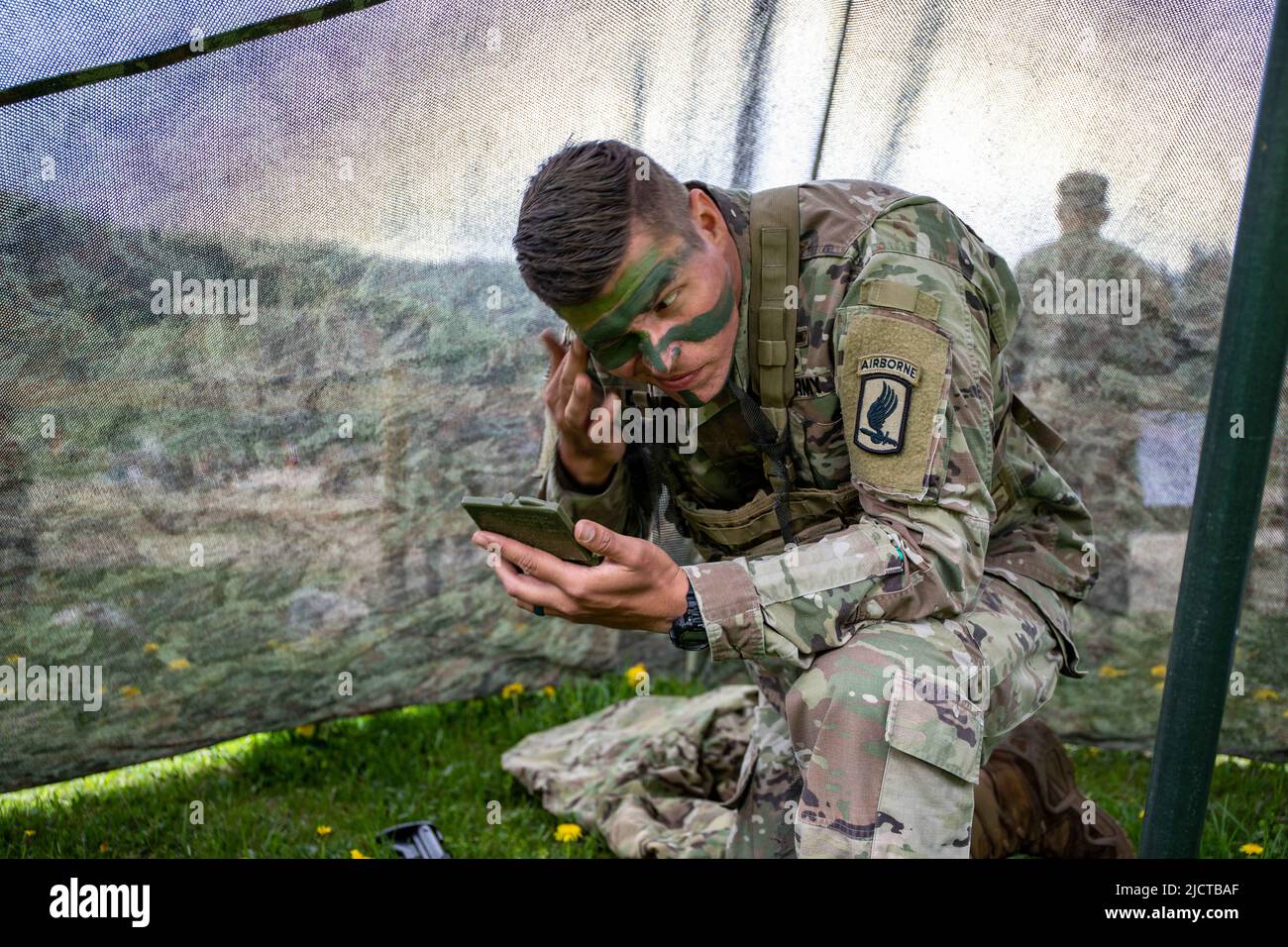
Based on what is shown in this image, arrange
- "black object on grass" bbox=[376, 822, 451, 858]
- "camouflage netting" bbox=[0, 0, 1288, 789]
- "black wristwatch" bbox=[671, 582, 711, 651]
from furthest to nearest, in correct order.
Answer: "black object on grass" bbox=[376, 822, 451, 858] → "camouflage netting" bbox=[0, 0, 1288, 789] → "black wristwatch" bbox=[671, 582, 711, 651]

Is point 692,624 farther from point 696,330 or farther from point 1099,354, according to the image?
point 1099,354

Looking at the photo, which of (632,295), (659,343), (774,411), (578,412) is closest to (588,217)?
(632,295)

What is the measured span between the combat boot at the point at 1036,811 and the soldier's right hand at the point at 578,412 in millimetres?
1137

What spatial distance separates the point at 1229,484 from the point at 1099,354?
→ 1.45 metres

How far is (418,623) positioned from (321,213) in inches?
48.1

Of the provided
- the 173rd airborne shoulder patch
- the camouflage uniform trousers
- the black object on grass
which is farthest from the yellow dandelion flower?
the 173rd airborne shoulder patch

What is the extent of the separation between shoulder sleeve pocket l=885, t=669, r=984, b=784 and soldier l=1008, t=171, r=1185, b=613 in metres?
1.53

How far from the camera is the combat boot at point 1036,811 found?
2.68m

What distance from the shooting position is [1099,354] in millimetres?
3258

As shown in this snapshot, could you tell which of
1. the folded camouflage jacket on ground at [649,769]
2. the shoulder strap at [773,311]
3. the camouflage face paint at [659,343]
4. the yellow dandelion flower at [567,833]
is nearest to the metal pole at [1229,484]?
the shoulder strap at [773,311]

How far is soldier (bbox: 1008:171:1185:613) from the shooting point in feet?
10.00

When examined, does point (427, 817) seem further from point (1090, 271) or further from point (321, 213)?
point (1090, 271)

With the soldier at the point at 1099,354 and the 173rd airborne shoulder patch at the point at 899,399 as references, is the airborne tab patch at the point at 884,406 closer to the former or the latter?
the 173rd airborne shoulder patch at the point at 899,399

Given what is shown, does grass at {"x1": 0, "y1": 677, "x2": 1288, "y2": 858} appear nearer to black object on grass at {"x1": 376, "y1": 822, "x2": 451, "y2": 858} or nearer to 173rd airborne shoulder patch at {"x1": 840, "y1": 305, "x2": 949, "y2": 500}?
black object on grass at {"x1": 376, "y1": 822, "x2": 451, "y2": 858}
